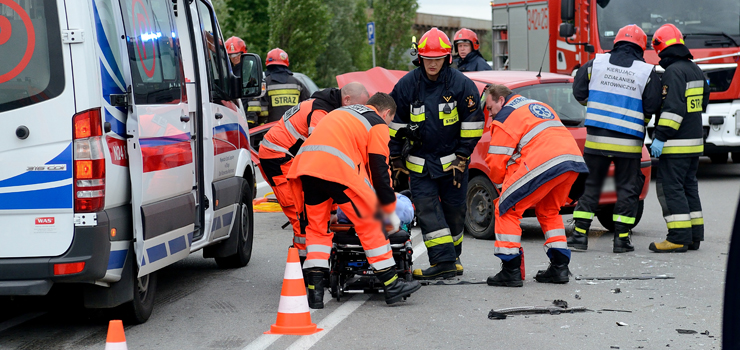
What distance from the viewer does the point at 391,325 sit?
558 cm

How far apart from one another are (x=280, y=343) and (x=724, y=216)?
23.7 feet

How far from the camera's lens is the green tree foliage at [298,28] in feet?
93.6

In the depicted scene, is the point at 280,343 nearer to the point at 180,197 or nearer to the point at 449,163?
the point at 180,197

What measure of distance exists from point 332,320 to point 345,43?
3328cm

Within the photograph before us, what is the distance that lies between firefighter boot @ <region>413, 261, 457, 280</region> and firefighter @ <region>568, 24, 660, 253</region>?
66.6 inches

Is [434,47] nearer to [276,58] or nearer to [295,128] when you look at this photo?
[295,128]

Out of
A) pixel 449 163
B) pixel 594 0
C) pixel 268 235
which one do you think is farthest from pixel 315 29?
pixel 449 163

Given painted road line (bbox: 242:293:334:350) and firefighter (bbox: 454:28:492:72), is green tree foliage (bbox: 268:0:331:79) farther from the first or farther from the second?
painted road line (bbox: 242:293:334:350)

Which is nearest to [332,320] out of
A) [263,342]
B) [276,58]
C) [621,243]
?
[263,342]

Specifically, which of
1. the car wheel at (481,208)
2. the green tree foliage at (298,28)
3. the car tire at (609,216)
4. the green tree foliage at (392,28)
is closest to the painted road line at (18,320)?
the car wheel at (481,208)

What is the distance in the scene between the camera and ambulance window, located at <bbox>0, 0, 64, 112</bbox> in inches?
183

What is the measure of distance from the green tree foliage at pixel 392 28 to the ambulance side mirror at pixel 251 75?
33330 mm

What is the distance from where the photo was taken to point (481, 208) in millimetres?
8953

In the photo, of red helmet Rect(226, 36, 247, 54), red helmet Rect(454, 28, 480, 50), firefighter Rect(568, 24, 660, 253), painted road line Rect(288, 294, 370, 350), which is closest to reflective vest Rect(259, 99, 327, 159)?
painted road line Rect(288, 294, 370, 350)
